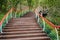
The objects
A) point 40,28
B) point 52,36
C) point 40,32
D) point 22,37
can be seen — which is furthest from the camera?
point 40,28

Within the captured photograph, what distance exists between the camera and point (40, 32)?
39.0 ft

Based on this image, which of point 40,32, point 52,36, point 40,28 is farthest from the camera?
point 40,28

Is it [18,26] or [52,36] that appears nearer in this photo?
[52,36]

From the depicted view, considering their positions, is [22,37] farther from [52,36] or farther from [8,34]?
[52,36]

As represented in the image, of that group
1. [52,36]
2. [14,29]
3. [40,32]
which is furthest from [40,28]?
[52,36]

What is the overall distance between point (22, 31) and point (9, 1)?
14.1m

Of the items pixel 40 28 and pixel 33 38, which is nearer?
pixel 33 38

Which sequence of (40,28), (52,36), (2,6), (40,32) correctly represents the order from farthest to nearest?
1. (2,6)
2. (40,28)
3. (40,32)
4. (52,36)

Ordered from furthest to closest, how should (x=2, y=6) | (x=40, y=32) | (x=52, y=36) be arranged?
(x=2, y=6) < (x=40, y=32) < (x=52, y=36)

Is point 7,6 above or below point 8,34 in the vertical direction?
above

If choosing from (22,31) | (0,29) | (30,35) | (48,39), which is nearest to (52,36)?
(48,39)

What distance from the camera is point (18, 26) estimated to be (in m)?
13.5

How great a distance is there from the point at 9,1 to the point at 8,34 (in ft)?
48.0

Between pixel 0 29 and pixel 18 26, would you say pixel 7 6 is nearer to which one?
pixel 18 26
